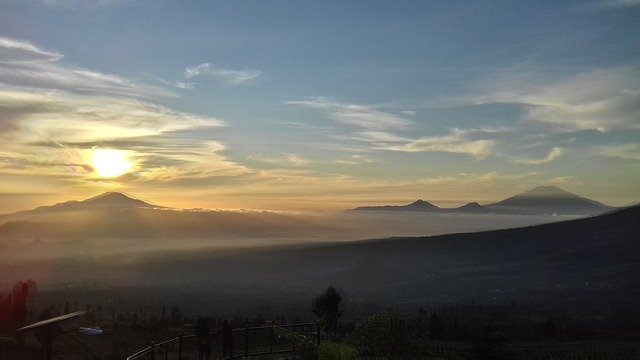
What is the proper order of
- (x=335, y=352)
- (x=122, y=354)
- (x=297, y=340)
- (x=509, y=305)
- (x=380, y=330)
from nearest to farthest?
(x=335, y=352) → (x=297, y=340) → (x=380, y=330) → (x=122, y=354) → (x=509, y=305)

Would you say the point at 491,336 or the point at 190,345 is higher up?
the point at 491,336

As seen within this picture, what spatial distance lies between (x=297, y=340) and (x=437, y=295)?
565 ft

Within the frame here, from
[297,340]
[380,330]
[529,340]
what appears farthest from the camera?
[529,340]

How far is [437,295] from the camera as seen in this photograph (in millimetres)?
196500

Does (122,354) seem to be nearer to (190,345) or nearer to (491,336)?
(190,345)

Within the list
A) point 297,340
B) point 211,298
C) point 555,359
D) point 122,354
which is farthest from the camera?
point 211,298

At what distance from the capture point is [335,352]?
2834 cm

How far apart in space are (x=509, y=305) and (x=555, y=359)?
8997cm

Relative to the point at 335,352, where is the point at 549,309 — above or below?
below

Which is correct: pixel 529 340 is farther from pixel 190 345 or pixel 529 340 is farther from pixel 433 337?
pixel 190 345

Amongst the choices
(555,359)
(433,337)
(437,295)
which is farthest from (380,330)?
(437,295)

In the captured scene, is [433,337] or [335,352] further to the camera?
[433,337]

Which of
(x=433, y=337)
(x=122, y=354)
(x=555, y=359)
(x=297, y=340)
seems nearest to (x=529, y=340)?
(x=433, y=337)

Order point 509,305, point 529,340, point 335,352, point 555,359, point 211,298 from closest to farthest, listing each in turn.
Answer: point 335,352, point 555,359, point 529,340, point 509,305, point 211,298
